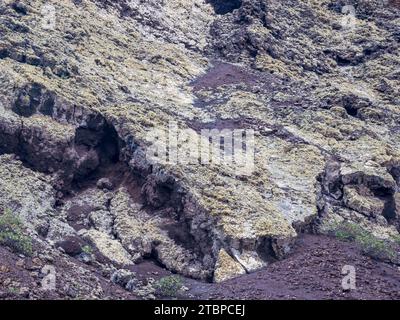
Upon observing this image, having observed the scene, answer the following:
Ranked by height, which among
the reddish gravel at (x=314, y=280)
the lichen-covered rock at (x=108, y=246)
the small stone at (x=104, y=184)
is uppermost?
the small stone at (x=104, y=184)

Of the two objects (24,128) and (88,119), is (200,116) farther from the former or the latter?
(24,128)

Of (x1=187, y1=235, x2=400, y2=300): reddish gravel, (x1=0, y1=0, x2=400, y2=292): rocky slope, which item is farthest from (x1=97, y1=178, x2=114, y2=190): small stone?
(x1=187, y1=235, x2=400, y2=300): reddish gravel

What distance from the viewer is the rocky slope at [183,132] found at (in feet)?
47.9

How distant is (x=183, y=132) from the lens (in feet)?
58.6

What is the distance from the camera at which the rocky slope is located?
14602 mm

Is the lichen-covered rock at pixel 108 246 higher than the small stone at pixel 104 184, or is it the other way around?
the small stone at pixel 104 184

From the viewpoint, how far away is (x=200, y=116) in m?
20.2

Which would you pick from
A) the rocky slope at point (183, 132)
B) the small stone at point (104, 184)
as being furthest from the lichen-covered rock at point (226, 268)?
the small stone at point (104, 184)

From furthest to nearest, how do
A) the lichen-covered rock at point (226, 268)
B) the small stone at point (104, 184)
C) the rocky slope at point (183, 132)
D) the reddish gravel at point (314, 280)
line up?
1. the small stone at point (104, 184)
2. the rocky slope at point (183, 132)
3. the lichen-covered rock at point (226, 268)
4. the reddish gravel at point (314, 280)

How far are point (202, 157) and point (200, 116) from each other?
3704 mm

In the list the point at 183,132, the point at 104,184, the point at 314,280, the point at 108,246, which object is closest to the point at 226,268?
the point at 314,280

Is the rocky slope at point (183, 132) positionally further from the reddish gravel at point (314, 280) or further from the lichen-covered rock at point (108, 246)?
the reddish gravel at point (314, 280)

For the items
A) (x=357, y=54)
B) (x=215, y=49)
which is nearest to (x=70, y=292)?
(x=215, y=49)

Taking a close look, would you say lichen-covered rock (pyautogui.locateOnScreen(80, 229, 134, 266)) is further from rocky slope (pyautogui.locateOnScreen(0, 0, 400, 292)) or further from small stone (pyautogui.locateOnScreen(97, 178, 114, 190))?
small stone (pyautogui.locateOnScreen(97, 178, 114, 190))
